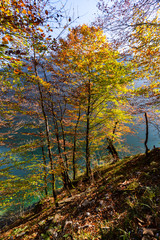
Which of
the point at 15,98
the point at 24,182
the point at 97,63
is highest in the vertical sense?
the point at 97,63

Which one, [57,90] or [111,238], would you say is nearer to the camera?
[111,238]

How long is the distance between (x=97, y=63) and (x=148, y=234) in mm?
5908

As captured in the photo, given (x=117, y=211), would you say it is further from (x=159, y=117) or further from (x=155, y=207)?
(x=159, y=117)

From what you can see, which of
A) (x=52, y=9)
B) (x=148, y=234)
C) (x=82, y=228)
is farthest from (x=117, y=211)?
(x=52, y=9)

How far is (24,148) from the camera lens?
4727 millimetres

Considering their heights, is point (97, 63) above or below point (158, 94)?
above

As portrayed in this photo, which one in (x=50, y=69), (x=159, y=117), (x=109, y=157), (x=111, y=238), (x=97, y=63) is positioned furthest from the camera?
(x=109, y=157)

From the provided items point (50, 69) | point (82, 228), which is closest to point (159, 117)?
point (82, 228)

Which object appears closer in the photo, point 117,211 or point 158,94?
point 117,211

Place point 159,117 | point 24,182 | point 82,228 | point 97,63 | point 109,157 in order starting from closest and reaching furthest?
point 82,228 < point 24,182 < point 97,63 < point 159,117 < point 109,157

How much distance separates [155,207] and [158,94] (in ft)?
15.1

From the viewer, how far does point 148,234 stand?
62.5 inches

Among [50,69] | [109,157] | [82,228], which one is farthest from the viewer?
[109,157]

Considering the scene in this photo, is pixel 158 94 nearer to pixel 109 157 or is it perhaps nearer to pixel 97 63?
pixel 97 63
